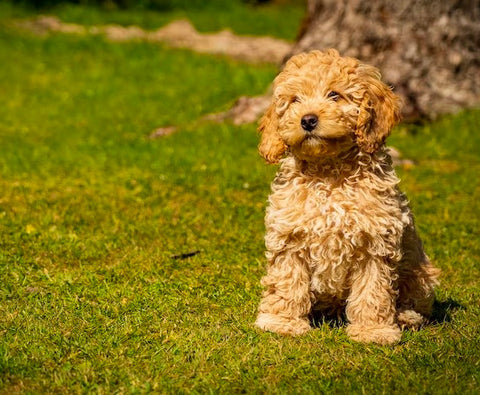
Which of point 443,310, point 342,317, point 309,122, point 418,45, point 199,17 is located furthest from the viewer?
point 199,17

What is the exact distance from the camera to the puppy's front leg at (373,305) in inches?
209

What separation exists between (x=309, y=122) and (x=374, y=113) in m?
0.47

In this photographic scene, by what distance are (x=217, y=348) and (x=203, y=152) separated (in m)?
5.62

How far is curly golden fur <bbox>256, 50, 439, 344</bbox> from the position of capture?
5199 mm

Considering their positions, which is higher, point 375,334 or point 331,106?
point 331,106

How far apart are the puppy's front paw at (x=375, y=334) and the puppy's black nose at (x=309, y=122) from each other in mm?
1295

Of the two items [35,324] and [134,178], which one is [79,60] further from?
[35,324]

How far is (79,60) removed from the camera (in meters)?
16.5

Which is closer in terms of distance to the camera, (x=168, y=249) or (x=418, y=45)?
(x=168, y=249)

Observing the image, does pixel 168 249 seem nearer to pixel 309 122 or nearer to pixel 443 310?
pixel 443 310

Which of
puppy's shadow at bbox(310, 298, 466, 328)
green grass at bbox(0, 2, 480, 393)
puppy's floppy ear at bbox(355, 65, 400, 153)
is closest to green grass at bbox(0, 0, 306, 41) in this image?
green grass at bbox(0, 2, 480, 393)

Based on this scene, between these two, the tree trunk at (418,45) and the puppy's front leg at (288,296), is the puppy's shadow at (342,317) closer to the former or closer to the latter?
the puppy's front leg at (288,296)

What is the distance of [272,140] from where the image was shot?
217 inches

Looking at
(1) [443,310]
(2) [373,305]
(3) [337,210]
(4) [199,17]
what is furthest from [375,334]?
(4) [199,17]
